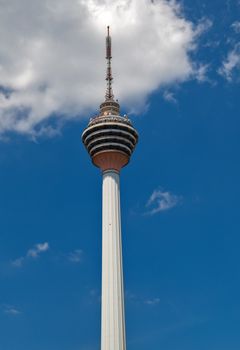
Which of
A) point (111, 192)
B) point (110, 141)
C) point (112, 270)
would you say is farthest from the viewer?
point (110, 141)

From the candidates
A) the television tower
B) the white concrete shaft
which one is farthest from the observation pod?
the white concrete shaft

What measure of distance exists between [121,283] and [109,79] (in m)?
49.0

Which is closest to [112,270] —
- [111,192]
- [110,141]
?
[111,192]

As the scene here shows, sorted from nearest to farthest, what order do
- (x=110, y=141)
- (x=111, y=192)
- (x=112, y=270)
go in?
(x=112, y=270), (x=111, y=192), (x=110, y=141)

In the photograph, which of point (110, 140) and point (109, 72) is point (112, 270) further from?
point (109, 72)

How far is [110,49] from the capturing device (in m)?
120

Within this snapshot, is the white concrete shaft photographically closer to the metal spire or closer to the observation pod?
the observation pod

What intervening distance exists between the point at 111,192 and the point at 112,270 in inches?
642

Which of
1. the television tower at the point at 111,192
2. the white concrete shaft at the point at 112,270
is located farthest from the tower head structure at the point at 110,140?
the white concrete shaft at the point at 112,270

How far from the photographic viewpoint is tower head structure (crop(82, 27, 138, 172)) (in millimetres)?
106125

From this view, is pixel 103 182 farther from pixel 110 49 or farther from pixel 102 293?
pixel 110 49

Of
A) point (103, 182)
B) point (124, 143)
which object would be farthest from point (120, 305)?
point (124, 143)

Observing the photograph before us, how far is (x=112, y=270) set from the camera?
95.1 metres

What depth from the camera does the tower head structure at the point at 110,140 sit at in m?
106
